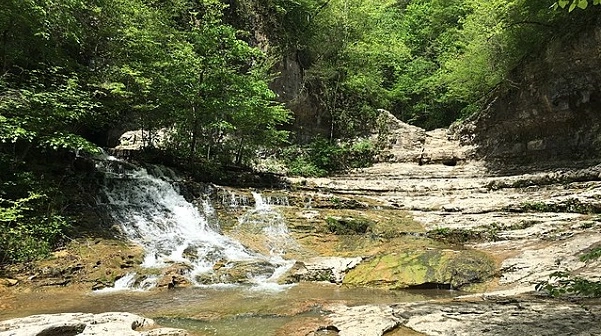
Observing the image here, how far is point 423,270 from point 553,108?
35.7 ft

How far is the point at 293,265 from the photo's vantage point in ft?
29.4

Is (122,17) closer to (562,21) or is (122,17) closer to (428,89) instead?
(562,21)

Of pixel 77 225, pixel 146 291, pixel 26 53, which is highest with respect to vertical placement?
pixel 26 53

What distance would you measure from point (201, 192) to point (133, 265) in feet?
16.0

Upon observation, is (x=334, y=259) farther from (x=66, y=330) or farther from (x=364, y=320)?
(x=66, y=330)

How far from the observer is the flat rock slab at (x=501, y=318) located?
11.5 feet

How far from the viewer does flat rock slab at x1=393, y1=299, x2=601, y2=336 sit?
3520 millimetres

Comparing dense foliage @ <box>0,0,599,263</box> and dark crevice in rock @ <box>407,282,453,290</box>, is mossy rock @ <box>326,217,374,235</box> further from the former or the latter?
dense foliage @ <box>0,0,599,263</box>

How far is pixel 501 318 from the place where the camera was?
4004mm

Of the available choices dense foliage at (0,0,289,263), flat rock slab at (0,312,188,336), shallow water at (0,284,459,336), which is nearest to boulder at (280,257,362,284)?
shallow water at (0,284,459,336)

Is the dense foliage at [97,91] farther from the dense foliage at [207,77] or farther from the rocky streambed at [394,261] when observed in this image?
the rocky streambed at [394,261]

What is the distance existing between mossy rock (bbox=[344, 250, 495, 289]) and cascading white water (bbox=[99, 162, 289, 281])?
205 cm

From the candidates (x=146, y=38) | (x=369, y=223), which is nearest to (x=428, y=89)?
(x=369, y=223)

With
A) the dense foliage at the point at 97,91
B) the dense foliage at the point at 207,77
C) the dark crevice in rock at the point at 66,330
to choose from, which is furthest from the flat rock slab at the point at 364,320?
the dense foliage at the point at 97,91
